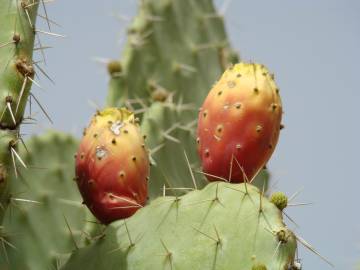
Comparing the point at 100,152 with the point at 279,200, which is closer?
the point at 279,200

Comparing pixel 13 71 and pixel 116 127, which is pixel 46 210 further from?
pixel 13 71

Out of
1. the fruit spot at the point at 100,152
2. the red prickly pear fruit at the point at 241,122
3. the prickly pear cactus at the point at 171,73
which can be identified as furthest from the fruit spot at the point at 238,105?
the prickly pear cactus at the point at 171,73

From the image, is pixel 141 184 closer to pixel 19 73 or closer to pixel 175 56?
pixel 19 73

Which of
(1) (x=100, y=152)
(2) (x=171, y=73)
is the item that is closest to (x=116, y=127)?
(1) (x=100, y=152)

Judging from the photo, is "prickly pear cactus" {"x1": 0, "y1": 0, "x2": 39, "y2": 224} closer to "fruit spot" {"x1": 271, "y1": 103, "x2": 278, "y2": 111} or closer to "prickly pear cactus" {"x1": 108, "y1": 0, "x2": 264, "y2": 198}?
"fruit spot" {"x1": 271, "y1": 103, "x2": 278, "y2": 111}

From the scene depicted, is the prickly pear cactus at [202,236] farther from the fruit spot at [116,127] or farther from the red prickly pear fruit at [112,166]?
the fruit spot at [116,127]

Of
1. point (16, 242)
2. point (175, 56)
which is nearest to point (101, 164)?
point (16, 242)
